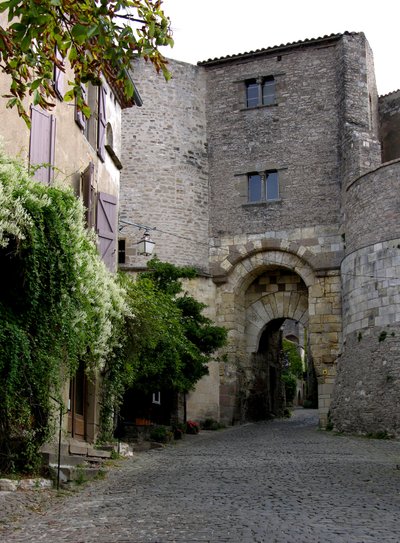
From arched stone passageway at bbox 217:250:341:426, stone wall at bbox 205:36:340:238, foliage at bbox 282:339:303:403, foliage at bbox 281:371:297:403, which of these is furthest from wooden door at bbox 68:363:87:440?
foliage at bbox 281:371:297:403

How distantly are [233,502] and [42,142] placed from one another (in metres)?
6.97

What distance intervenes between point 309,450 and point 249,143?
13.9 m

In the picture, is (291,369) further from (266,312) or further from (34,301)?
(34,301)

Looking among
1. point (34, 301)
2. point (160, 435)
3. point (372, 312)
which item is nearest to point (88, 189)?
point (34, 301)

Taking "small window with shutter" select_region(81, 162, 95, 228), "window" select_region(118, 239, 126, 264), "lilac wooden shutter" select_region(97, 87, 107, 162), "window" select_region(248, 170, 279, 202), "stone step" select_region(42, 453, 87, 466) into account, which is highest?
"window" select_region(248, 170, 279, 202)

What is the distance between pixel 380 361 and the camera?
2091 cm

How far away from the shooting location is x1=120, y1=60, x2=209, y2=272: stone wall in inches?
1046

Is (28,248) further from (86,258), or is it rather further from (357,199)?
(357,199)

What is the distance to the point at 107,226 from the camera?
54.3 ft

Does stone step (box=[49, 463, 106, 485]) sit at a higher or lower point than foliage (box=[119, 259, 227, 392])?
lower

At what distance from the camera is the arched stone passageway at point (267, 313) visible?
25.0 m

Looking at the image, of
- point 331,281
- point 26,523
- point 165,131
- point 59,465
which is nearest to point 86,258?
point 59,465

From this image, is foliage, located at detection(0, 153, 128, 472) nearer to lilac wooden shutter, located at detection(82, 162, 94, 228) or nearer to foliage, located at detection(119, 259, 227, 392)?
foliage, located at detection(119, 259, 227, 392)

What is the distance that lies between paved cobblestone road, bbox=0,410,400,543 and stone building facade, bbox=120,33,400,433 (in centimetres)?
1036
